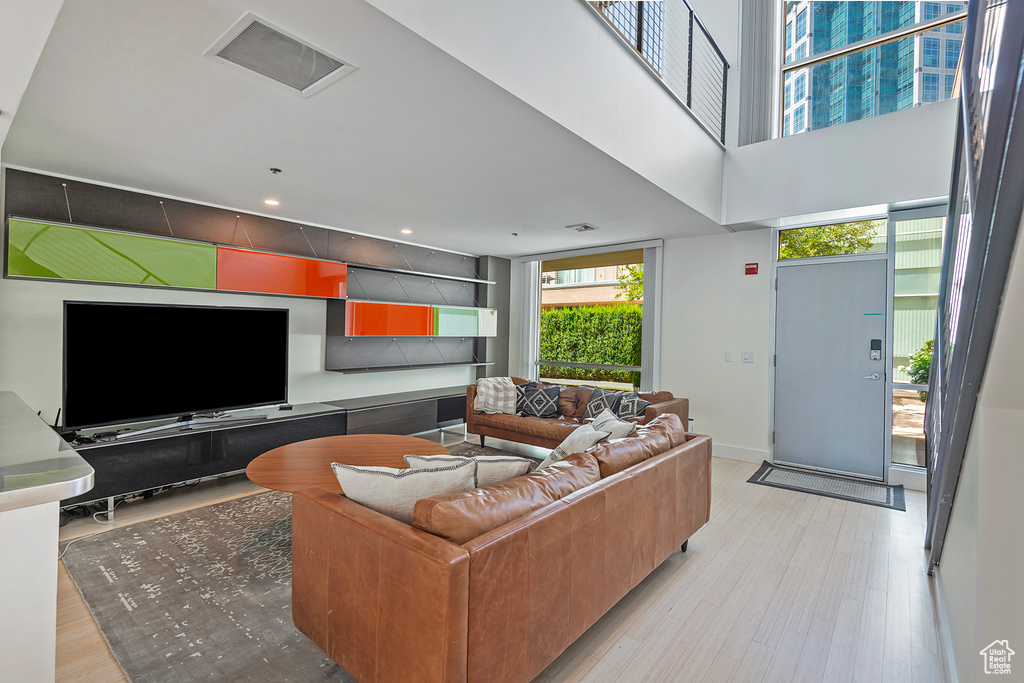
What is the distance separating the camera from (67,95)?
2232 mm

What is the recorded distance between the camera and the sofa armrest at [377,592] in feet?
4.42

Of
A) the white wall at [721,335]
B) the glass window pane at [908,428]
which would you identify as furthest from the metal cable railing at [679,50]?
the glass window pane at [908,428]

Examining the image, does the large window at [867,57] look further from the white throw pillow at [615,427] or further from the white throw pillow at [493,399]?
the white throw pillow at [493,399]

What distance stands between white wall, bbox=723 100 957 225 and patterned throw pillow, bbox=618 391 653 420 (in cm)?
190

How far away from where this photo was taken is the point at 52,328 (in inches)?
135

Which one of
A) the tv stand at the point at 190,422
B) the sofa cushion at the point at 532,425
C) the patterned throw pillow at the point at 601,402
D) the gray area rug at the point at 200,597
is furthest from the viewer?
the patterned throw pillow at the point at 601,402

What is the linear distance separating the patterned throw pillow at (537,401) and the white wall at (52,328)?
86.6 inches

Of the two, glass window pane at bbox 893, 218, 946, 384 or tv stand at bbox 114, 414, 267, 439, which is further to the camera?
glass window pane at bbox 893, 218, 946, 384

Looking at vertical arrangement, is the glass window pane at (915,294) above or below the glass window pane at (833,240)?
below

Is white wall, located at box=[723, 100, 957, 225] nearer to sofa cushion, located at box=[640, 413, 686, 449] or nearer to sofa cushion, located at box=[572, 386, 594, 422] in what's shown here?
sofa cushion, located at box=[572, 386, 594, 422]

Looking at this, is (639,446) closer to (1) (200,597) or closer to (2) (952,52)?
(1) (200,597)

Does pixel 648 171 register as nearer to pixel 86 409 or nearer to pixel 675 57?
pixel 675 57

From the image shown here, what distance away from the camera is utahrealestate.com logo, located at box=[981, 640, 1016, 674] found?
1.11 m

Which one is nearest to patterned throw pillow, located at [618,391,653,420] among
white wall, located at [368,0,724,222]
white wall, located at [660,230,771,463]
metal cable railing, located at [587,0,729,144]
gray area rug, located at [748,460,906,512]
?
white wall, located at [660,230,771,463]
